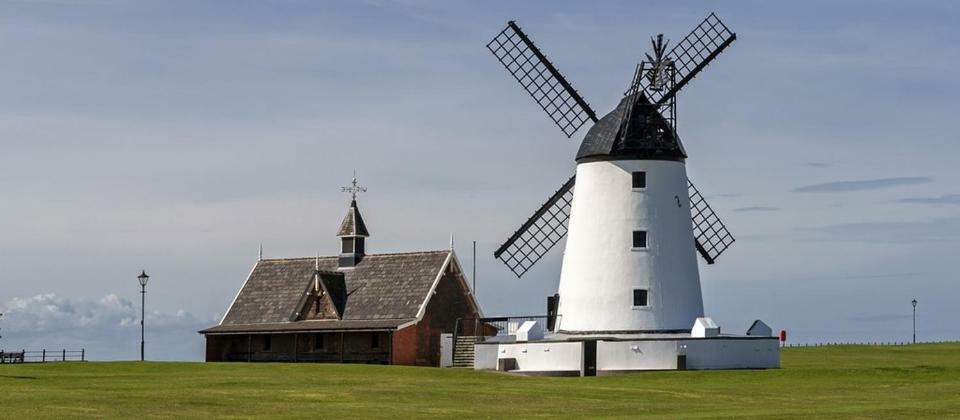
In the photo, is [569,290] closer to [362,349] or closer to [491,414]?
[362,349]

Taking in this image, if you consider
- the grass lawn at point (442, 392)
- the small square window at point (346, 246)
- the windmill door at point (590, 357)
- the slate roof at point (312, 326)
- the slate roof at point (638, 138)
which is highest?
the slate roof at point (638, 138)

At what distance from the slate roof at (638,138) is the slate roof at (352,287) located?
13.4m

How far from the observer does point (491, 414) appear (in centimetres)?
Result: 4219

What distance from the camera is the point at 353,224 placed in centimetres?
8056

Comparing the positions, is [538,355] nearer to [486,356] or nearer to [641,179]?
[486,356]

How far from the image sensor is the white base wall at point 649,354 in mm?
63125

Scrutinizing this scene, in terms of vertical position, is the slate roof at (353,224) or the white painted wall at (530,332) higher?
the slate roof at (353,224)

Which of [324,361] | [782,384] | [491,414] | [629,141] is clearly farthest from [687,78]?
[491,414]

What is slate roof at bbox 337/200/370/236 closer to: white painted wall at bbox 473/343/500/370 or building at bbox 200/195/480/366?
building at bbox 200/195/480/366

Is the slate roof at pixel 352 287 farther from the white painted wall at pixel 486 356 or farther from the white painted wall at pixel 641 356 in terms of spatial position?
the white painted wall at pixel 641 356

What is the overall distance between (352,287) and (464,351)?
7821mm

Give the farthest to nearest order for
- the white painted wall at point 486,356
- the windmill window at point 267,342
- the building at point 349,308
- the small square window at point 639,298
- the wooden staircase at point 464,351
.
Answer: the windmill window at point 267,342 < the building at point 349,308 < the wooden staircase at point 464,351 < the white painted wall at point 486,356 < the small square window at point 639,298

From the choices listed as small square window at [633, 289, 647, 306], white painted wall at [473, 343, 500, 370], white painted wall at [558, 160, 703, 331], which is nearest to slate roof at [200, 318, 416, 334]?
white painted wall at [473, 343, 500, 370]

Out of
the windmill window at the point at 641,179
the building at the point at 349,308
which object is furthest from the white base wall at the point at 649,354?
the building at the point at 349,308
